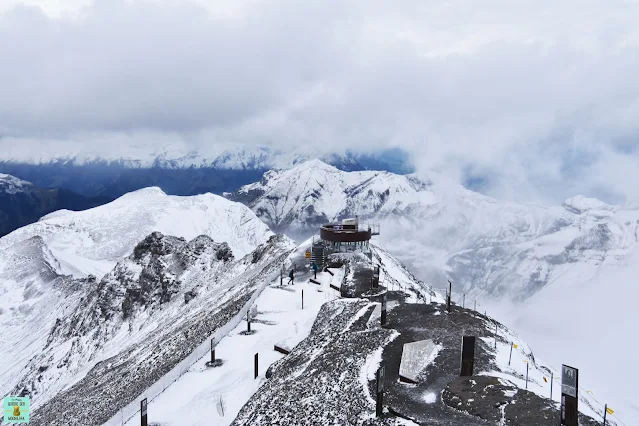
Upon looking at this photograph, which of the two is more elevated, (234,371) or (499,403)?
(499,403)

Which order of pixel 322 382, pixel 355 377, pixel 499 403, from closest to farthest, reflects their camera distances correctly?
pixel 499 403
pixel 355 377
pixel 322 382

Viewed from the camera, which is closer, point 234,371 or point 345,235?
point 234,371

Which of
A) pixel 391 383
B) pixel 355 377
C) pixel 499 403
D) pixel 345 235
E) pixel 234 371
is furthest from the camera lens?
pixel 345 235

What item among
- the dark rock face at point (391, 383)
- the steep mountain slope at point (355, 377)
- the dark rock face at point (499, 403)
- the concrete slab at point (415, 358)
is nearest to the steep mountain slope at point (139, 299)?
the steep mountain slope at point (355, 377)

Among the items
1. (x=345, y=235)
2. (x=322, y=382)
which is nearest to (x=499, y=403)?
(x=322, y=382)

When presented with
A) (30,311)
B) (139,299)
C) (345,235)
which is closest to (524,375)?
(345,235)

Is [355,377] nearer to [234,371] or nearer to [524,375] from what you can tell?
[524,375]

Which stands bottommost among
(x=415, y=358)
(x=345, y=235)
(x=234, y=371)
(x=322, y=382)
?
(x=234, y=371)

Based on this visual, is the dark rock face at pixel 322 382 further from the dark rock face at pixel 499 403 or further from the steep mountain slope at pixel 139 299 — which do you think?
the steep mountain slope at pixel 139 299

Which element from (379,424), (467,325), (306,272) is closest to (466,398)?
(379,424)
